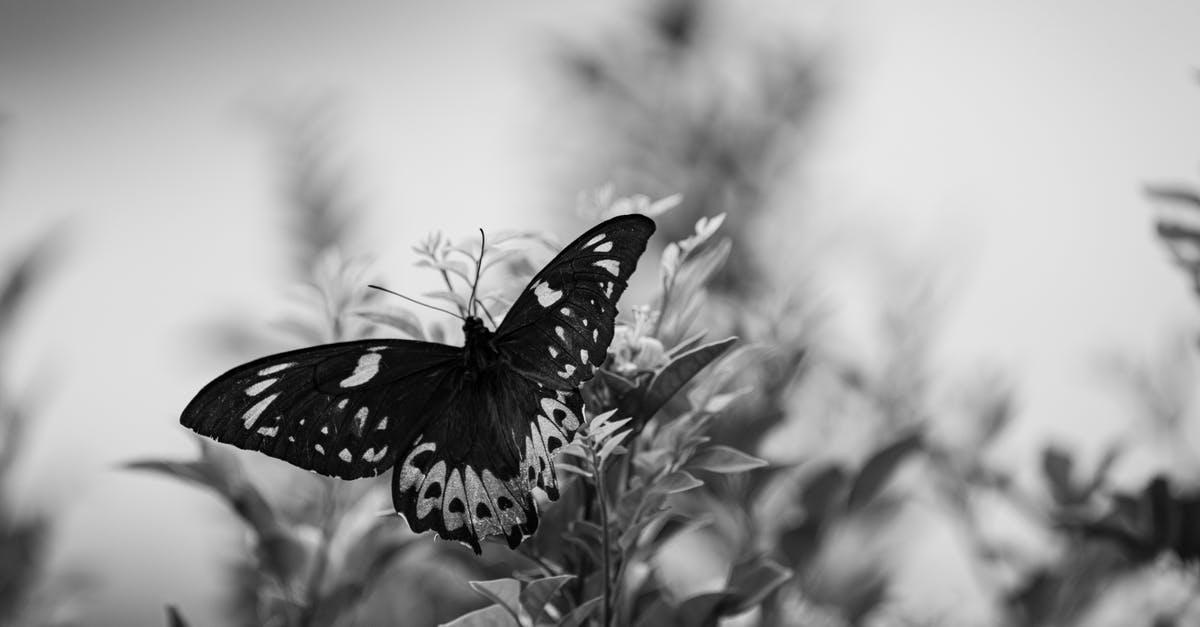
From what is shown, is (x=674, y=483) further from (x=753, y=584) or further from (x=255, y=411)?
(x=255, y=411)

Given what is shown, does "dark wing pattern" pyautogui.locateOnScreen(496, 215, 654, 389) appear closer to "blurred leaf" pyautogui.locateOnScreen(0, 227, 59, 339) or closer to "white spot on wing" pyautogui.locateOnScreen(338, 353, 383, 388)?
"white spot on wing" pyautogui.locateOnScreen(338, 353, 383, 388)

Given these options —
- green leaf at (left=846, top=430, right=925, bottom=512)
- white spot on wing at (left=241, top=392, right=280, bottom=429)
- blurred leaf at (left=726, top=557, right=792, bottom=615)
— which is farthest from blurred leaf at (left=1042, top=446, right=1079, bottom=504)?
white spot on wing at (left=241, top=392, right=280, bottom=429)

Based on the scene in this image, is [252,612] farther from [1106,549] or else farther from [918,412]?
[1106,549]

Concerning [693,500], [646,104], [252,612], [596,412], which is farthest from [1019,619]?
[646,104]

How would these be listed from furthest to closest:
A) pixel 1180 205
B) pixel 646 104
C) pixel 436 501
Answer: pixel 646 104, pixel 1180 205, pixel 436 501

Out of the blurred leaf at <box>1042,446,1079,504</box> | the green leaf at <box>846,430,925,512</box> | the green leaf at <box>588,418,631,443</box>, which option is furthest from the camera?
the blurred leaf at <box>1042,446,1079,504</box>

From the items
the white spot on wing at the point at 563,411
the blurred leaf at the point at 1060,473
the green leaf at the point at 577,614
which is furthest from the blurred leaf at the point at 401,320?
the blurred leaf at the point at 1060,473

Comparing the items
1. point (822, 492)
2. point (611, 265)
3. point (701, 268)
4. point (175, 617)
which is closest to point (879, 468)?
point (822, 492)
